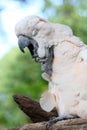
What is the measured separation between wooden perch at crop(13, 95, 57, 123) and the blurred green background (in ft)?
3.73

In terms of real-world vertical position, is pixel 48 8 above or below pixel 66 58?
below

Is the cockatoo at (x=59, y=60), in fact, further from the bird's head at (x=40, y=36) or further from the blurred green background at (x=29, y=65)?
the blurred green background at (x=29, y=65)

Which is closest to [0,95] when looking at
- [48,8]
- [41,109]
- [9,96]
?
[9,96]

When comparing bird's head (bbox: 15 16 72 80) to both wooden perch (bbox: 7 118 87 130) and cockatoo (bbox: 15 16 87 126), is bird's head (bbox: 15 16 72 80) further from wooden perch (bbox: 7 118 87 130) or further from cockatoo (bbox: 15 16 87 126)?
wooden perch (bbox: 7 118 87 130)

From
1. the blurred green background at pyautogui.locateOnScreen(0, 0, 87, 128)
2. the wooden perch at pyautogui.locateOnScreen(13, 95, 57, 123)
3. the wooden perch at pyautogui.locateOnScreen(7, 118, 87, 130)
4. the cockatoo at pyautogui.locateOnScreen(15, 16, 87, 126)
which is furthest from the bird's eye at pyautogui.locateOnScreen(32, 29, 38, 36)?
the blurred green background at pyautogui.locateOnScreen(0, 0, 87, 128)

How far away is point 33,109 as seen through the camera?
Answer: 153 centimetres

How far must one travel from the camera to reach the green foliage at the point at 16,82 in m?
2.68

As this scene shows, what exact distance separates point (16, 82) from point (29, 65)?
0.54 meters

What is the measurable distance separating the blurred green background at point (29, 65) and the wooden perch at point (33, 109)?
3.73 ft

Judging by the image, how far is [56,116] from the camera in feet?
5.03

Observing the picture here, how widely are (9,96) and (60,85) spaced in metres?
1.45

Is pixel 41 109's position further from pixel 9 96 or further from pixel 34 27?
pixel 9 96

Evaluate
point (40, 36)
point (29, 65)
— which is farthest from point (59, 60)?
point (29, 65)

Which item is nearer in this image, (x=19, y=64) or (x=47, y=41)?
(x=47, y=41)
